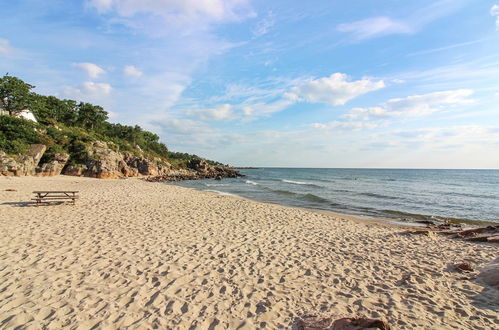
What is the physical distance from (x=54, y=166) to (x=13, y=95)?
20.7 meters

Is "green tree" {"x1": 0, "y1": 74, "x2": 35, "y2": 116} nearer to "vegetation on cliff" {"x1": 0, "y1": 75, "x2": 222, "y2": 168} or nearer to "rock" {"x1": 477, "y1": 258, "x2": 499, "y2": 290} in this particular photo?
"vegetation on cliff" {"x1": 0, "y1": 75, "x2": 222, "y2": 168}

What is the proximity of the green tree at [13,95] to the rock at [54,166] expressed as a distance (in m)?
16.7

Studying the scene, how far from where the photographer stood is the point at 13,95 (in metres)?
41.4

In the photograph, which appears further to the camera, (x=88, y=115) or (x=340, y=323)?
(x=88, y=115)

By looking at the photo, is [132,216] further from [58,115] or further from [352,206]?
[58,115]

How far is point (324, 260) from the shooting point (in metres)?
7.46

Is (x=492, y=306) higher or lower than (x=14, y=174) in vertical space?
lower

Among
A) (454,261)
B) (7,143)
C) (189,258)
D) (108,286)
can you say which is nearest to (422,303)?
(454,261)

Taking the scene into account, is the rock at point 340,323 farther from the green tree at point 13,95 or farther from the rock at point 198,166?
the rock at point 198,166

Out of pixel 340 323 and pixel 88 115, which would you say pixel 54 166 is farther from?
pixel 340 323

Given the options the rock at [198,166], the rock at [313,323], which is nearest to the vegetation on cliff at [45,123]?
the rock at [198,166]

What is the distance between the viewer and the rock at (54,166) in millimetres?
30969

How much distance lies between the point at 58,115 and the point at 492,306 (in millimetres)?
73558

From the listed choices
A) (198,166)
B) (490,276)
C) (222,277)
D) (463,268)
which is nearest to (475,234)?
(463,268)
